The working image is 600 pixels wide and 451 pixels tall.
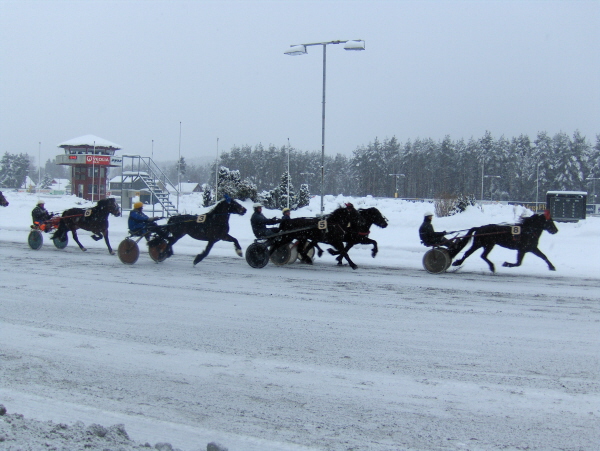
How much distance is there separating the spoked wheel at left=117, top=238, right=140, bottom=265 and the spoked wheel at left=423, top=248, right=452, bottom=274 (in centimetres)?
673

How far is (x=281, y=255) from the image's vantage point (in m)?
14.9

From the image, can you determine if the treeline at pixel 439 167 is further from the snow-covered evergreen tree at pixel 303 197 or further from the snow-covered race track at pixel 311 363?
the snow-covered race track at pixel 311 363

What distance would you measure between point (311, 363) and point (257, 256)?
841cm

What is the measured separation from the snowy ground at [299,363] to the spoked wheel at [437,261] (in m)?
1.54

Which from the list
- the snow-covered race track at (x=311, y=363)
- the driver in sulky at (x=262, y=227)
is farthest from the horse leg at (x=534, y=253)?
the driver in sulky at (x=262, y=227)

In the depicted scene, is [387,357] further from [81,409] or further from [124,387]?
[81,409]

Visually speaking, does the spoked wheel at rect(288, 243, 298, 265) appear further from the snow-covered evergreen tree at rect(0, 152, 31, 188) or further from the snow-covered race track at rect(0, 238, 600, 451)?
the snow-covered evergreen tree at rect(0, 152, 31, 188)

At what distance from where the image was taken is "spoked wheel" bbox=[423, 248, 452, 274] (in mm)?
13289

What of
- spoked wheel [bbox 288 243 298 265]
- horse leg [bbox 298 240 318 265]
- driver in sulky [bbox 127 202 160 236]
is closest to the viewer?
horse leg [bbox 298 240 318 265]

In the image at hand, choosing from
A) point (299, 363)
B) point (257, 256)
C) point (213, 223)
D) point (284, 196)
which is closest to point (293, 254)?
point (257, 256)

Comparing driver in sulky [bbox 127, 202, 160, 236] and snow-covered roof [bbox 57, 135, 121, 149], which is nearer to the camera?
driver in sulky [bbox 127, 202, 160, 236]

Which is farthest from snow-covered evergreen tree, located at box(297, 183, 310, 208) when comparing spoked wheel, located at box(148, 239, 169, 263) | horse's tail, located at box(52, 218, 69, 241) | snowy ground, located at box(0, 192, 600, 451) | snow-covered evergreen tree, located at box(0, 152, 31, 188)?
snow-covered evergreen tree, located at box(0, 152, 31, 188)

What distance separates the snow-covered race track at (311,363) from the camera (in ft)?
14.4

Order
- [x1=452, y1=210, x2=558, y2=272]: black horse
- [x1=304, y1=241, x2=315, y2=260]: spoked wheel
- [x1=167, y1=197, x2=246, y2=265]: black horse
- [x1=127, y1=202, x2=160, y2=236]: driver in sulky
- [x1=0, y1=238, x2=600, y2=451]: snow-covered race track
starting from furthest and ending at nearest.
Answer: [x1=304, y1=241, x2=315, y2=260]: spoked wheel < [x1=127, y1=202, x2=160, y2=236]: driver in sulky < [x1=167, y1=197, x2=246, y2=265]: black horse < [x1=452, y1=210, x2=558, y2=272]: black horse < [x1=0, y1=238, x2=600, y2=451]: snow-covered race track
